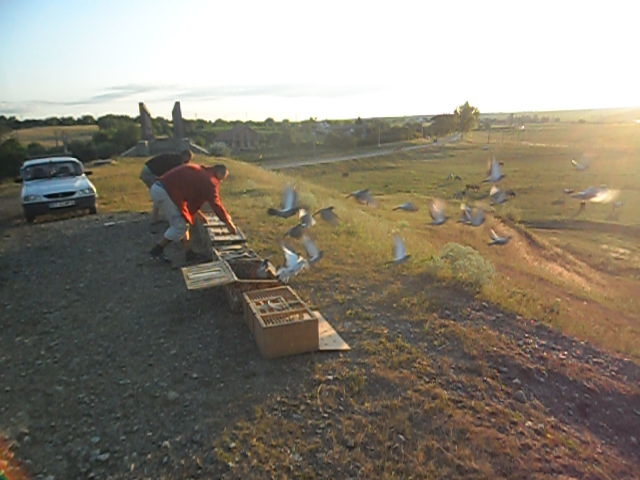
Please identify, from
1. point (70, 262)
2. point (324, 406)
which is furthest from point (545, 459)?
point (70, 262)

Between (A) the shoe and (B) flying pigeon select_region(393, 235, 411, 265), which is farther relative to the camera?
(B) flying pigeon select_region(393, 235, 411, 265)

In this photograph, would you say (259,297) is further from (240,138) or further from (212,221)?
(240,138)

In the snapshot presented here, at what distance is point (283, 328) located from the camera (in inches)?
209

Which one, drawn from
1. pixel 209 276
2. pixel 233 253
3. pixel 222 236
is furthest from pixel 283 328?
pixel 222 236

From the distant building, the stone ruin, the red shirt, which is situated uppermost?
the red shirt

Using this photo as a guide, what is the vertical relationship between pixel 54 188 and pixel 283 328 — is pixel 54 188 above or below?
above

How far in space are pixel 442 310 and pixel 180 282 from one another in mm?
3869

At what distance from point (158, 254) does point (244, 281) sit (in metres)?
3.01

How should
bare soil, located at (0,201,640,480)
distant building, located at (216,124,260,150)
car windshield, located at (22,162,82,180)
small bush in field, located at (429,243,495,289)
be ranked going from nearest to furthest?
1. bare soil, located at (0,201,640,480)
2. small bush in field, located at (429,243,495,289)
3. car windshield, located at (22,162,82,180)
4. distant building, located at (216,124,260,150)

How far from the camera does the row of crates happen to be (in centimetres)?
536

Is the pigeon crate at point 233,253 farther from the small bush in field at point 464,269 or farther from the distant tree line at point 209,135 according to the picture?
the distant tree line at point 209,135

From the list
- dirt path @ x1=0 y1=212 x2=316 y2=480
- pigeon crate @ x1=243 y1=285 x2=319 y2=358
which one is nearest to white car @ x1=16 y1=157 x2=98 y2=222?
dirt path @ x1=0 y1=212 x2=316 y2=480

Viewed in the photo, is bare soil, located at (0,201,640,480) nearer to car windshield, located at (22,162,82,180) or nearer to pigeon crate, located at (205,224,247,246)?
pigeon crate, located at (205,224,247,246)

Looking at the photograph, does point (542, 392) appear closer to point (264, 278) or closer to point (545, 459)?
point (545, 459)
